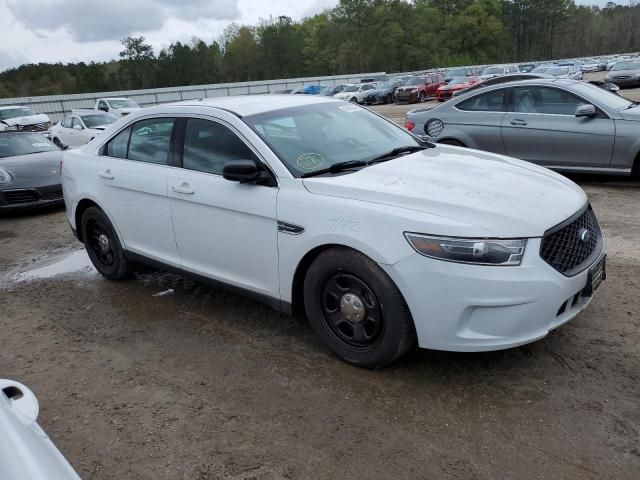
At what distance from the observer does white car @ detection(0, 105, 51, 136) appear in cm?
2372

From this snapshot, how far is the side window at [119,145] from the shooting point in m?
4.93

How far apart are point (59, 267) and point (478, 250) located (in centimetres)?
508

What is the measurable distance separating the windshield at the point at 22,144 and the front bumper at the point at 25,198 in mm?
1434

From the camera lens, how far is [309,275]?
3.47 meters

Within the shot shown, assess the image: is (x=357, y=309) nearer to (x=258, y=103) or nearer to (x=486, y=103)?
(x=258, y=103)

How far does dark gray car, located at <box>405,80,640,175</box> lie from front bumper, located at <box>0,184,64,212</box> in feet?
20.6

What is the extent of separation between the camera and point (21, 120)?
949 inches

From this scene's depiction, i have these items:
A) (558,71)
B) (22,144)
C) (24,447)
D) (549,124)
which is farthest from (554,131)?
(558,71)

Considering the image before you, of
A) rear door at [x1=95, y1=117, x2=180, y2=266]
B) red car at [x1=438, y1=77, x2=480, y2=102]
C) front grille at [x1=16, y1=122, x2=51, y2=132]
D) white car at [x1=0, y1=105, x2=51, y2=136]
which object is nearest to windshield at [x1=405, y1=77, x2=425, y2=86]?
red car at [x1=438, y1=77, x2=480, y2=102]

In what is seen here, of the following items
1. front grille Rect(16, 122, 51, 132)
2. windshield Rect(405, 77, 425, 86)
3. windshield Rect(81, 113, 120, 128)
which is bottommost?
front grille Rect(16, 122, 51, 132)

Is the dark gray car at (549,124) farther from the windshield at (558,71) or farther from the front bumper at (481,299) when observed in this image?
the windshield at (558,71)

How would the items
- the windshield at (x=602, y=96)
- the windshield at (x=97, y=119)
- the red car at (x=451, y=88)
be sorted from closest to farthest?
the windshield at (x=602, y=96) < the windshield at (x=97, y=119) < the red car at (x=451, y=88)

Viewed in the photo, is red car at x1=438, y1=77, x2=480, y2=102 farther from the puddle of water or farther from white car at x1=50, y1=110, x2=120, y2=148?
the puddle of water

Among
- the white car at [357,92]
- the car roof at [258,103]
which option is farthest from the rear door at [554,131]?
the white car at [357,92]
